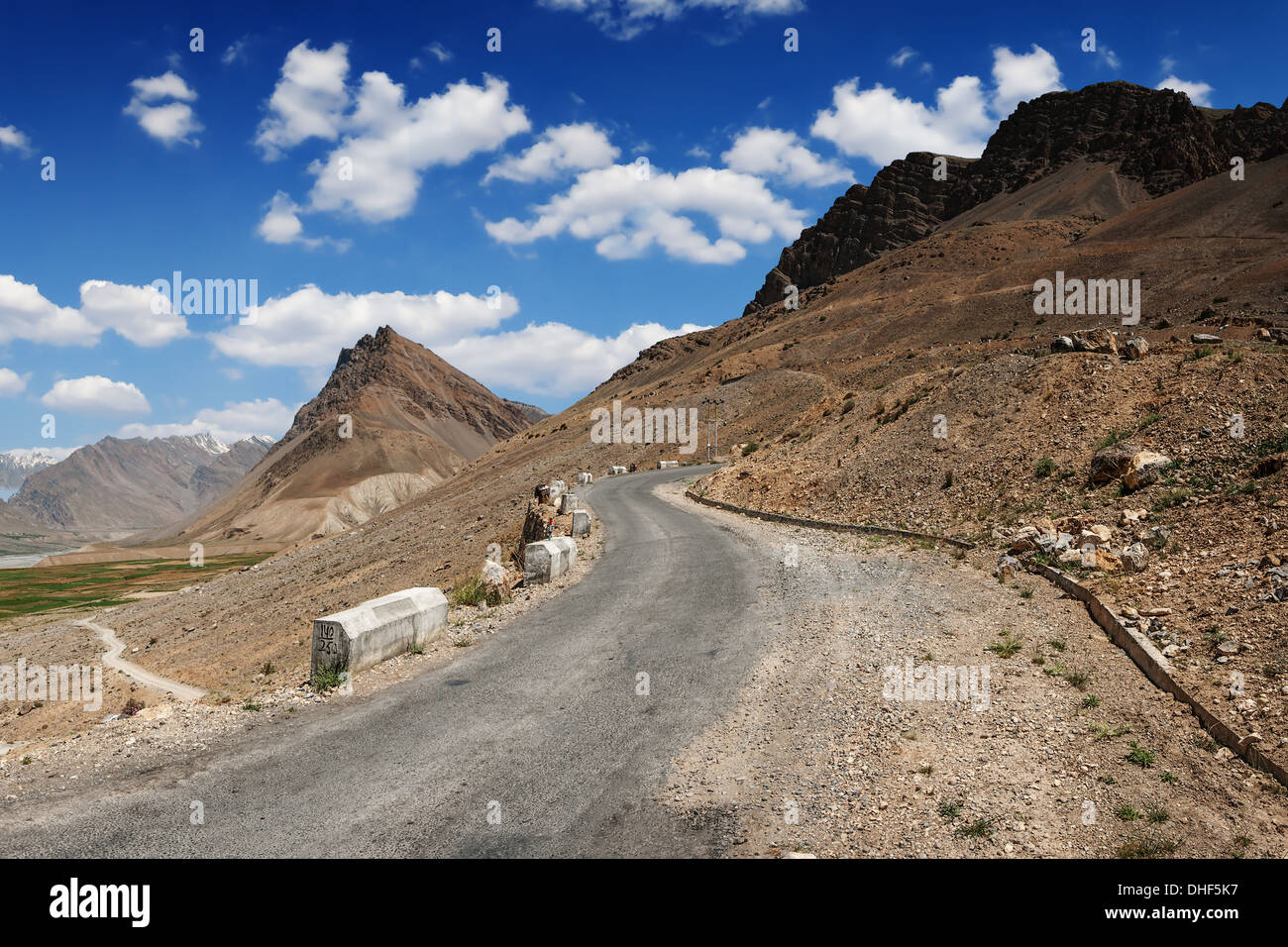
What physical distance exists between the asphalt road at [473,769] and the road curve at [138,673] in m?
11.1

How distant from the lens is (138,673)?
1305 inches

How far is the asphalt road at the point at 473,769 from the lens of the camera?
6.12m

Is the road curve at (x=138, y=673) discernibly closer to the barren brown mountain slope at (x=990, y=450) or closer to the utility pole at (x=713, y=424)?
the barren brown mountain slope at (x=990, y=450)

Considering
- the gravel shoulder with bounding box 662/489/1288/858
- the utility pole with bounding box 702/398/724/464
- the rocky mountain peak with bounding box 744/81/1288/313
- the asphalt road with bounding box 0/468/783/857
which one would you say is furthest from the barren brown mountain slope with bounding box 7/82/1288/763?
the rocky mountain peak with bounding box 744/81/1288/313

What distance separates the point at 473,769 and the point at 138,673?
33.8 m

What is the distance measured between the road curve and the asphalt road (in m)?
11.1

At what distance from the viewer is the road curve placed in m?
26.5

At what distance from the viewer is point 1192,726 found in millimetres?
8188

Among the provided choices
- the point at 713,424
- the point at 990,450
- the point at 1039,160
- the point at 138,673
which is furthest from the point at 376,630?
the point at 1039,160

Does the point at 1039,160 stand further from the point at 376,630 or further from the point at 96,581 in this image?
the point at 96,581
